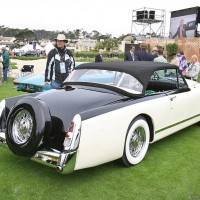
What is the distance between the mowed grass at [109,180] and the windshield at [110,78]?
3.43 ft

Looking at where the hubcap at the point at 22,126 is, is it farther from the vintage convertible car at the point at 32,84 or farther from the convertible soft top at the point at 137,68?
the vintage convertible car at the point at 32,84

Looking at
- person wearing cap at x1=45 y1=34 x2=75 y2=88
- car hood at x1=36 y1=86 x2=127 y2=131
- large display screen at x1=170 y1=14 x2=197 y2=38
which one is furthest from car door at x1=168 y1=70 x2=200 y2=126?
large display screen at x1=170 y1=14 x2=197 y2=38

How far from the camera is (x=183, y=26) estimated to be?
90.6 ft

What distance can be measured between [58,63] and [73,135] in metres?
2.99

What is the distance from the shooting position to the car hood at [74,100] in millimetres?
3439

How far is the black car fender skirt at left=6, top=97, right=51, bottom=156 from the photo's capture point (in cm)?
323

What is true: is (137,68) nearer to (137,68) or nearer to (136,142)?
(137,68)

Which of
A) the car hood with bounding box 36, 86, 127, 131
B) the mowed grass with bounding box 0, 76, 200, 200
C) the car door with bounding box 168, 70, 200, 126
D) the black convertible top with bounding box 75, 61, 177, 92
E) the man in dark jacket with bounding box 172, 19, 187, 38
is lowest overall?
the mowed grass with bounding box 0, 76, 200, 200

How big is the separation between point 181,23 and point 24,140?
27.2 metres

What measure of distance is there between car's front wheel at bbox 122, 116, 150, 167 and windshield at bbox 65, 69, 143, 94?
480 millimetres

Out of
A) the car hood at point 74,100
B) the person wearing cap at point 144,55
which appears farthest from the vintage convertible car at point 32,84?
the car hood at point 74,100

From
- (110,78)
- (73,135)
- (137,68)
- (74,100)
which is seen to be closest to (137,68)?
(137,68)

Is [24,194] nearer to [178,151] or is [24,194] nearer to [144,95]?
[144,95]

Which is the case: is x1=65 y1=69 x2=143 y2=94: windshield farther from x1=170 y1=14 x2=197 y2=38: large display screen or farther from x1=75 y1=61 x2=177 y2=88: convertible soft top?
x1=170 y1=14 x2=197 y2=38: large display screen
